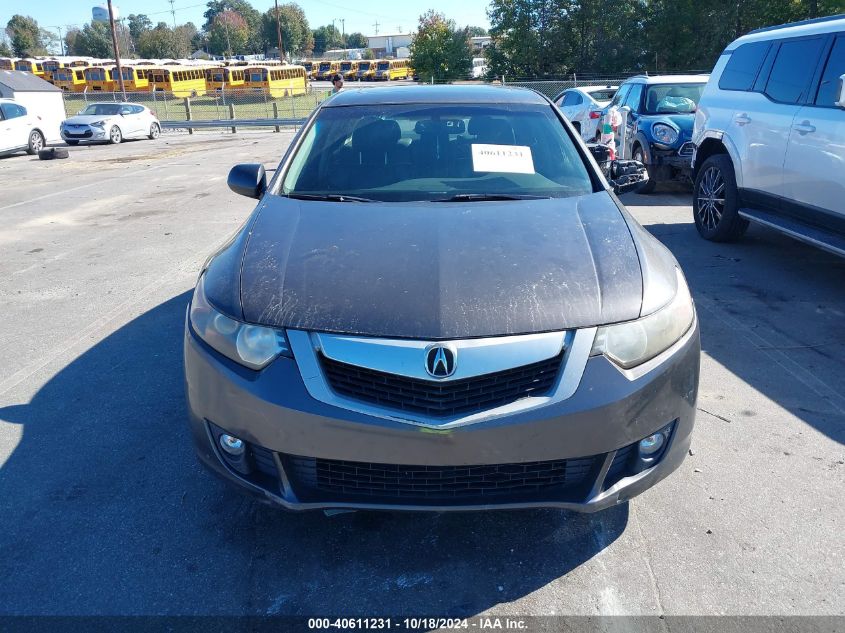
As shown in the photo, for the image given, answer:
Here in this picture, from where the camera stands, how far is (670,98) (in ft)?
36.7

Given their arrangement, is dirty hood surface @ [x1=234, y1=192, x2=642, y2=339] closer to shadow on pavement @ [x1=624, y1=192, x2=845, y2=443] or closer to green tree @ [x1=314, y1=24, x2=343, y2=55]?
shadow on pavement @ [x1=624, y1=192, x2=845, y2=443]

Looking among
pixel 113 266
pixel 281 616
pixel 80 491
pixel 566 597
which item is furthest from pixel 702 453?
pixel 113 266

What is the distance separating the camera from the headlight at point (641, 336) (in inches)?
95.7

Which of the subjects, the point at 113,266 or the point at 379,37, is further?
the point at 379,37

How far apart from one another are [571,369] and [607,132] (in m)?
9.78

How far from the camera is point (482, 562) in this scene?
8.89ft

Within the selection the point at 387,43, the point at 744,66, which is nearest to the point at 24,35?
the point at 387,43

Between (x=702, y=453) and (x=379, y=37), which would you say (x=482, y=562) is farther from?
(x=379, y=37)

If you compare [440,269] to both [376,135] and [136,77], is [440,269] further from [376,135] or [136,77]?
[136,77]

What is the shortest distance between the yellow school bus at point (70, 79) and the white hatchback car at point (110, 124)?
3458cm

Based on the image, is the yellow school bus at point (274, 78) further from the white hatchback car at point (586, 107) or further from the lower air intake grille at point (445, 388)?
the lower air intake grille at point (445, 388)

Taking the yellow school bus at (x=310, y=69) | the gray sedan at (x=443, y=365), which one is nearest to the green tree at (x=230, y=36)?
the yellow school bus at (x=310, y=69)

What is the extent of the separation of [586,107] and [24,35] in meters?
94.2

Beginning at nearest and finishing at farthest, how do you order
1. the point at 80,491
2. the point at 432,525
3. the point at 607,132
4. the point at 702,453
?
1. the point at 432,525
2. the point at 80,491
3. the point at 702,453
4. the point at 607,132
